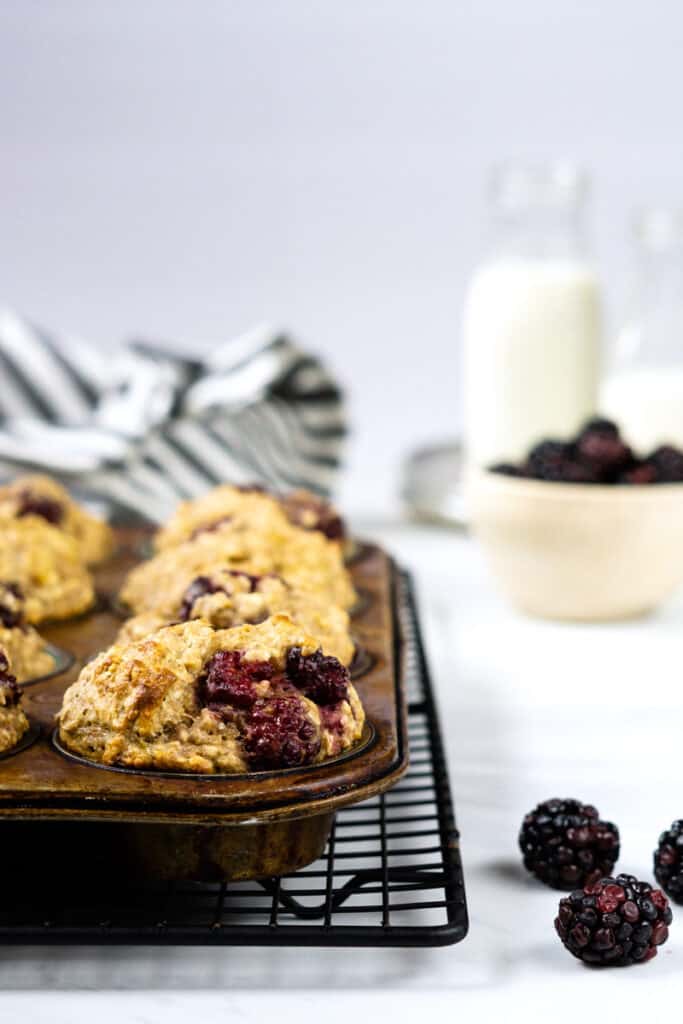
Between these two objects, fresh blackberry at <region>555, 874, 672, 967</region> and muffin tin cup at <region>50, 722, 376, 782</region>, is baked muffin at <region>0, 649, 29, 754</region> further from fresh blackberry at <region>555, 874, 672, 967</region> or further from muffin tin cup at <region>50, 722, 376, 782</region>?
fresh blackberry at <region>555, 874, 672, 967</region>

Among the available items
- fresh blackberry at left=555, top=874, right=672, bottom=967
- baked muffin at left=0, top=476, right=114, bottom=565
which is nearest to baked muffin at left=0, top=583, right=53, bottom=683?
baked muffin at left=0, top=476, right=114, bottom=565

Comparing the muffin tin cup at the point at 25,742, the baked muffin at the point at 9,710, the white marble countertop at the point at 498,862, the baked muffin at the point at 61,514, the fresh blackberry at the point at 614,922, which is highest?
the baked muffin at the point at 9,710

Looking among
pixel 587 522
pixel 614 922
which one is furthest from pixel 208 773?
pixel 587 522

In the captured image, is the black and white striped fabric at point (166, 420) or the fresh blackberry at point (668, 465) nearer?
the fresh blackberry at point (668, 465)

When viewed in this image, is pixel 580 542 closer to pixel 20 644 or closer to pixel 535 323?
pixel 535 323

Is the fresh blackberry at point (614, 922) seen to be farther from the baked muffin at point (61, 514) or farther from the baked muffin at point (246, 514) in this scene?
the baked muffin at point (61, 514)

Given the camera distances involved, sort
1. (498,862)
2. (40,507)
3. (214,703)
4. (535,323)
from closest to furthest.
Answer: (214,703) < (498,862) < (40,507) < (535,323)

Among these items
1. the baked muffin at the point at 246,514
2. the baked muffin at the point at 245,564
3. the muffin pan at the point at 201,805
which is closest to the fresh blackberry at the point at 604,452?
the baked muffin at the point at 246,514

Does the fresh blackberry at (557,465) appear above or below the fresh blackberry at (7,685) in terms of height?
below
